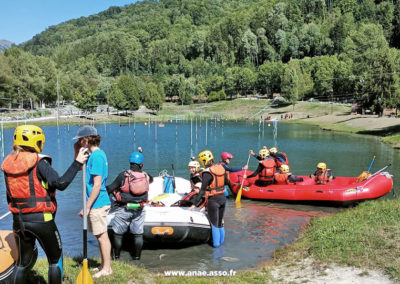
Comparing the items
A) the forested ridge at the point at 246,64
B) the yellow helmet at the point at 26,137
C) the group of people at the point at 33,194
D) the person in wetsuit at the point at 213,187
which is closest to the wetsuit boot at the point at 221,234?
the person in wetsuit at the point at 213,187

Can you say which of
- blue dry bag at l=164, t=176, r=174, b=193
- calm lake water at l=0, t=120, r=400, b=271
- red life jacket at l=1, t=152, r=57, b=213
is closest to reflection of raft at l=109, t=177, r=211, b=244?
calm lake water at l=0, t=120, r=400, b=271

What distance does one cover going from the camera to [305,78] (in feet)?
355

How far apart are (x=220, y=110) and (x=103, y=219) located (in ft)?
344

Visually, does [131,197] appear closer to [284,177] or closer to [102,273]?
[102,273]

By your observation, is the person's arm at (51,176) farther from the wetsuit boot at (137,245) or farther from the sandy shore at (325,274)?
the sandy shore at (325,274)

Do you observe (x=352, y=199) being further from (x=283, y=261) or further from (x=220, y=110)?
(x=220, y=110)

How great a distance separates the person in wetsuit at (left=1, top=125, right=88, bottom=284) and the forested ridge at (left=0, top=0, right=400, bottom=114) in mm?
67039

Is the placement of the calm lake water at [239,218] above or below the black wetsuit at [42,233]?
below

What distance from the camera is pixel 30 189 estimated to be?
484 cm

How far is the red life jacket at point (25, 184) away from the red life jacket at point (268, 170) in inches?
501

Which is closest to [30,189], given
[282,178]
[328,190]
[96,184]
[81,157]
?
[81,157]

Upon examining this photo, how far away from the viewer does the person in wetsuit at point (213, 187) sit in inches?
379

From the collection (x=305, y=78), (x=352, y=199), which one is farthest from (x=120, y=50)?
(x=352, y=199)

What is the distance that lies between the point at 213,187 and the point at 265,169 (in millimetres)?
7792
